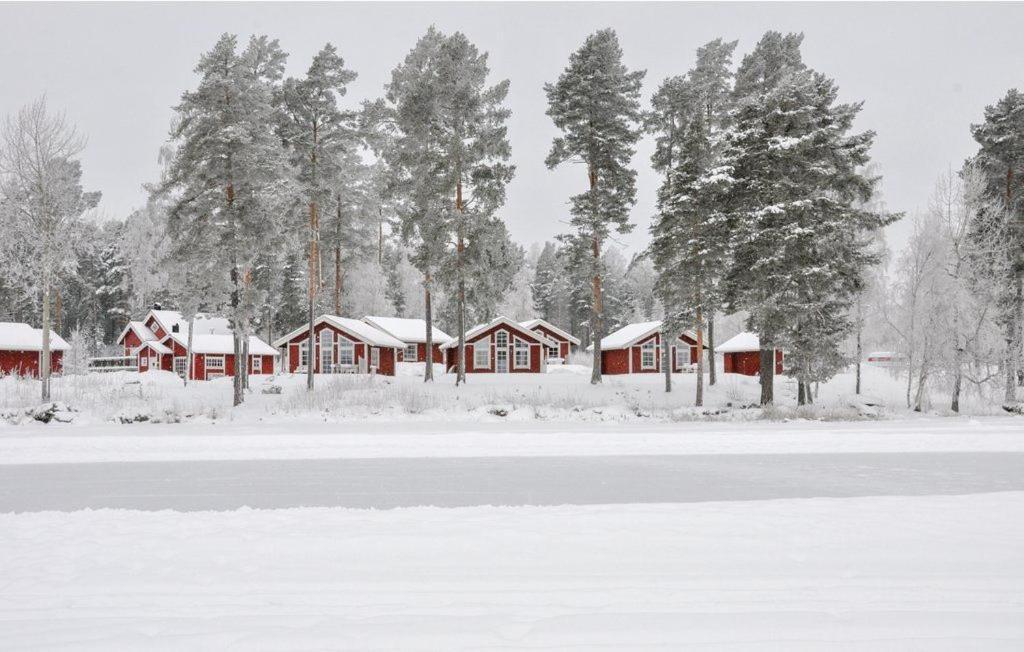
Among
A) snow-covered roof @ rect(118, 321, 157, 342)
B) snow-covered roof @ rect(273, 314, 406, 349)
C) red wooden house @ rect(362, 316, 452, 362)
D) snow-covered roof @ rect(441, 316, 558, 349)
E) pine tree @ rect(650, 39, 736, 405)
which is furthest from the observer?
snow-covered roof @ rect(118, 321, 157, 342)

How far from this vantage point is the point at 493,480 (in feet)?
30.9

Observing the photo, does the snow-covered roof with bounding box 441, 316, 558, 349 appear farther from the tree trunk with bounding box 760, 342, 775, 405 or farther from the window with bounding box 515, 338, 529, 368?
the tree trunk with bounding box 760, 342, 775, 405

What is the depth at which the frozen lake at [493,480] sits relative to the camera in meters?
8.02

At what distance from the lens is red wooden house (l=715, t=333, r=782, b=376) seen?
44.5 m

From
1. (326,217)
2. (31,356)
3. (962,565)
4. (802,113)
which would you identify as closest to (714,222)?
(802,113)

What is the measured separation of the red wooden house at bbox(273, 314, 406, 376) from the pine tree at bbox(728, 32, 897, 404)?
25.4m

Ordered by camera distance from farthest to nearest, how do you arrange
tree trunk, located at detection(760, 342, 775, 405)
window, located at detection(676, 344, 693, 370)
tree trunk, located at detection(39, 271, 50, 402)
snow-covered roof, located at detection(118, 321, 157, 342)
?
snow-covered roof, located at detection(118, 321, 157, 342), window, located at detection(676, 344, 693, 370), tree trunk, located at detection(760, 342, 775, 405), tree trunk, located at detection(39, 271, 50, 402)

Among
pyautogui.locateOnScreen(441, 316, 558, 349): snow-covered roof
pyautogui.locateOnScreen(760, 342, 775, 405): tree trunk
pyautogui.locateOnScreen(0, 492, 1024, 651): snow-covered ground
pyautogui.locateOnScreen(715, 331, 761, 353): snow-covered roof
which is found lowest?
pyautogui.locateOnScreen(0, 492, 1024, 651): snow-covered ground

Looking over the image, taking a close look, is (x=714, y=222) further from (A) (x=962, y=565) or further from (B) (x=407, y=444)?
(A) (x=962, y=565)

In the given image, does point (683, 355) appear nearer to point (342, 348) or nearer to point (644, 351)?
point (644, 351)

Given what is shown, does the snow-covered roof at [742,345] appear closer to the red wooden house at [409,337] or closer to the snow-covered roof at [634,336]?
the snow-covered roof at [634,336]

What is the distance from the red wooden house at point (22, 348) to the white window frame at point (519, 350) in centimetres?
2921

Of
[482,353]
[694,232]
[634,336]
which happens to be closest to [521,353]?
[482,353]

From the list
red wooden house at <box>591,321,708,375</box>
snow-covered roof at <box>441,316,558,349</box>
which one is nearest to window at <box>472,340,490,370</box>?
snow-covered roof at <box>441,316,558,349</box>
